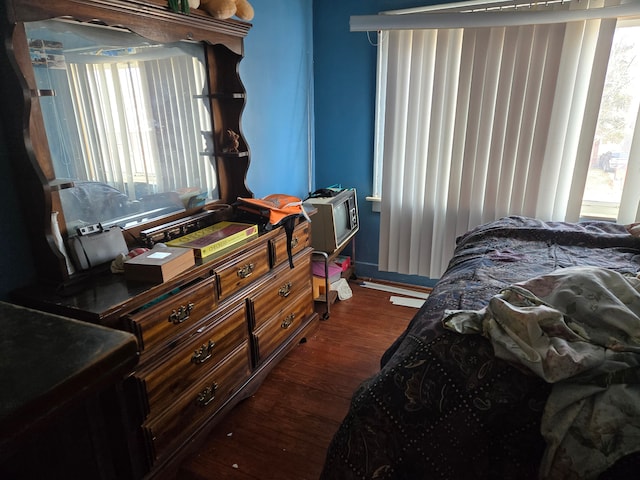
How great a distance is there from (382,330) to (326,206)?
89 cm

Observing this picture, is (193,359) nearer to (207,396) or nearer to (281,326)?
(207,396)

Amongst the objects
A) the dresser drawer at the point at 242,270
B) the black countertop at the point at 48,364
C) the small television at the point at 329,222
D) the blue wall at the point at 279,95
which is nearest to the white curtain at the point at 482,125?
the small television at the point at 329,222

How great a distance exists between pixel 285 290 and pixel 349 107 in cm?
164

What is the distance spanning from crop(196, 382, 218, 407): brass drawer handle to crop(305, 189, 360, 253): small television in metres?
1.24

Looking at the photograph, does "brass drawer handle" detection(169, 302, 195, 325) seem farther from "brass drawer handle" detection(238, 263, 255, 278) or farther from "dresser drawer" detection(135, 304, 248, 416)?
"brass drawer handle" detection(238, 263, 255, 278)

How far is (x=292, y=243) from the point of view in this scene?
2164 millimetres

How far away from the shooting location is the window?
90.7 inches

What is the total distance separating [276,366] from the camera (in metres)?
2.19

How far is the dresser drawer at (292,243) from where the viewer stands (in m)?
2.02

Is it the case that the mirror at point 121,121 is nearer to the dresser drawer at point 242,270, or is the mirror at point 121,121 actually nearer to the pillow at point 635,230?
the dresser drawer at point 242,270

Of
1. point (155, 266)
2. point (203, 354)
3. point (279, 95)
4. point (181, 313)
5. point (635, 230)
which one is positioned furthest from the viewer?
point (279, 95)

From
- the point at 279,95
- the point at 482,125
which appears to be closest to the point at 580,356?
the point at 482,125

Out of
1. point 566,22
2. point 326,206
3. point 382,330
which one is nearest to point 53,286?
point 326,206

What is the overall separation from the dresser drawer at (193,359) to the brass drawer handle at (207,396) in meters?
0.07
